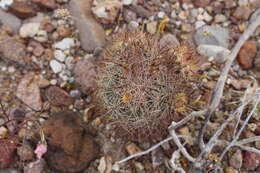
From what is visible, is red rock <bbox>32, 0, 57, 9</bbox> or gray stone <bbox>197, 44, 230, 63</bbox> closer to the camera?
gray stone <bbox>197, 44, 230, 63</bbox>

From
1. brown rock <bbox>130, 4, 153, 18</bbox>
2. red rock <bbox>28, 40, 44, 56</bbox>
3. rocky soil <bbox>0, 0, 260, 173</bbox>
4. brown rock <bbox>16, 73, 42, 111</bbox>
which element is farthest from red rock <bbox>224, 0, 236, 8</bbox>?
brown rock <bbox>16, 73, 42, 111</bbox>

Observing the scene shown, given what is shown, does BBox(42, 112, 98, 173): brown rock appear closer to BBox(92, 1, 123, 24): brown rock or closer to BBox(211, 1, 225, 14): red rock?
BBox(92, 1, 123, 24): brown rock

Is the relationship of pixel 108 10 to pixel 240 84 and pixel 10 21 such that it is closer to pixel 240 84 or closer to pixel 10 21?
pixel 10 21

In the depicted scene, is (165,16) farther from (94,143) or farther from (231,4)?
(94,143)

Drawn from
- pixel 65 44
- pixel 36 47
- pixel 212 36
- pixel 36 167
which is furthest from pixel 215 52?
pixel 36 167

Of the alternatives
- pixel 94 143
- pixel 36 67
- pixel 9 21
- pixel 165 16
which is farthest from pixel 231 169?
pixel 9 21

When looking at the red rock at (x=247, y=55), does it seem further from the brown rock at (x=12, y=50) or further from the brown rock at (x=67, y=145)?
the brown rock at (x=12, y=50)
